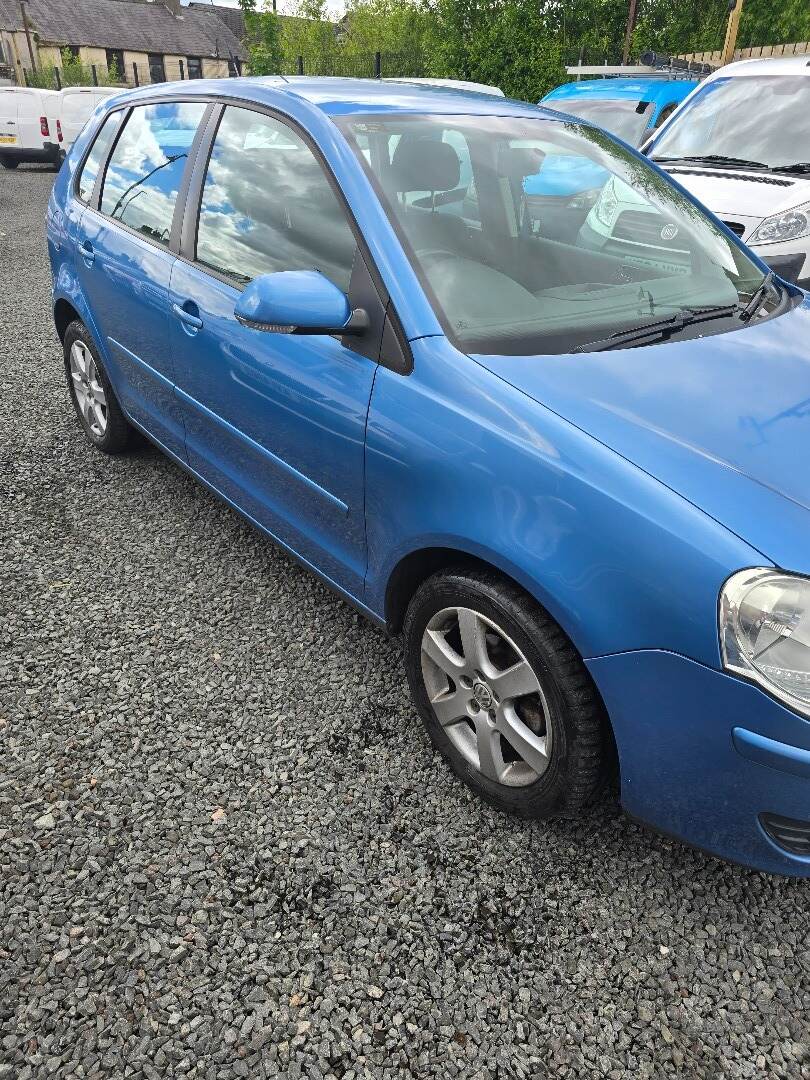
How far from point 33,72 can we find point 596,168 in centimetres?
5246

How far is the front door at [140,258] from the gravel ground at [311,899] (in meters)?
1.03

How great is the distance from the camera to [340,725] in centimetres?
252

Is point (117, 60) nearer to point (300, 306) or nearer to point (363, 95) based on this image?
point (363, 95)

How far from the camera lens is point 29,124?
17.2m

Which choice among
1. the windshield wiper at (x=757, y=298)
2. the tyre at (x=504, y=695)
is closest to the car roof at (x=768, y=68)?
the windshield wiper at (x=757, y=298)

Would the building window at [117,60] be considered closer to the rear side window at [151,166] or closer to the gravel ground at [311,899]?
the rear side window at [151,166]

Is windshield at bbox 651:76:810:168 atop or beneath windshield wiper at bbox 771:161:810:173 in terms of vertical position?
atop

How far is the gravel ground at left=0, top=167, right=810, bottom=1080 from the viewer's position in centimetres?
167

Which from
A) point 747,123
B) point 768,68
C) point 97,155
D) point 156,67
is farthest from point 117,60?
point 97,155

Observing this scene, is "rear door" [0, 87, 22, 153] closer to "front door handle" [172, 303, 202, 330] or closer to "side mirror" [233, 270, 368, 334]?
"front door handle" [172, 303, 202, 330]

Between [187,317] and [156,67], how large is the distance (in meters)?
67.8

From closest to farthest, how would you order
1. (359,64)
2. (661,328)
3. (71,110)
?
(661,328) < (71,110) < (359,64)

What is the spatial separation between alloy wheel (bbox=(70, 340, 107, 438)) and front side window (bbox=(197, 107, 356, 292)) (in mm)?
1445

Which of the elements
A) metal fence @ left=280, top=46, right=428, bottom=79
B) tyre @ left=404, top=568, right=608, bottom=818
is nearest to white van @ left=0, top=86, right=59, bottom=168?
A: metal fence @ left=280, top=46, right=428, bottom=79
